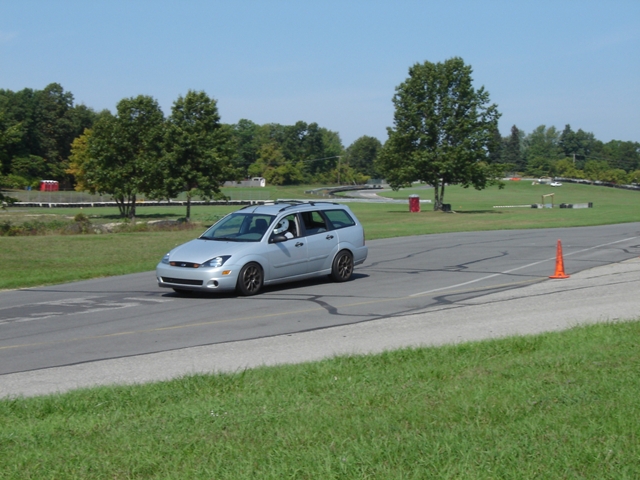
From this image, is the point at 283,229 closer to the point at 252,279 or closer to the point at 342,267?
the point at 252,279

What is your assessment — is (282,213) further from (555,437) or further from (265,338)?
(555,437)

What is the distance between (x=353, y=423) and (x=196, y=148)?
47.1m

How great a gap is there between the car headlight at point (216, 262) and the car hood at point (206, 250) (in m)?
0.08

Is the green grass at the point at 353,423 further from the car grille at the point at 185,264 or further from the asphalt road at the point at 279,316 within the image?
the car grille at the point at 185,264

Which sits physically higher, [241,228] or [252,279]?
[241,228]

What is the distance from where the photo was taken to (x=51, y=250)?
2633 centimetres

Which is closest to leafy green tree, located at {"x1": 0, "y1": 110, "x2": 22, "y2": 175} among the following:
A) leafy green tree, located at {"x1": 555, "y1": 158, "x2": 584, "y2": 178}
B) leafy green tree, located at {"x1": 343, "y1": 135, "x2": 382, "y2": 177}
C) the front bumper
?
the front bumper

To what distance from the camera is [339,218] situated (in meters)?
17.0

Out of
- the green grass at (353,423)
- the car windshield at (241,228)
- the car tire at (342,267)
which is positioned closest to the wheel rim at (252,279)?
the car windshield at (241,228)

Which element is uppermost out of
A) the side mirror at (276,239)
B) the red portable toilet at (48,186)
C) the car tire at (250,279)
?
the red portable toilet at (48,186)

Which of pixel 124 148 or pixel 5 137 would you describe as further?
pixel 124 148

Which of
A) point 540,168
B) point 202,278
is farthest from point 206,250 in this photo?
point 540,168

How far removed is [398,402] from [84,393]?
9.01 ft

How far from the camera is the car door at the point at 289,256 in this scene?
1513 centimetres
